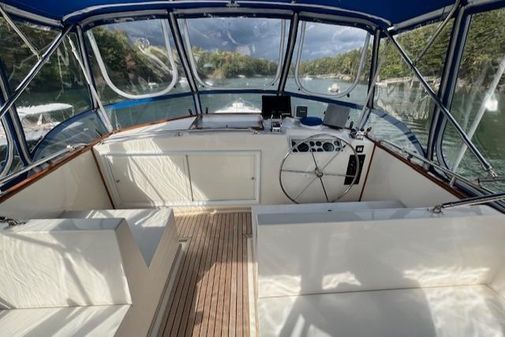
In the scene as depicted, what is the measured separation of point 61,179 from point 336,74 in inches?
116

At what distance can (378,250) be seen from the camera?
1.10m

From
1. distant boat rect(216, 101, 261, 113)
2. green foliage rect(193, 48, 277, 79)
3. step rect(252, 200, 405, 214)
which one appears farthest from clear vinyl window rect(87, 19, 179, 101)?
step rect(252, 200, 405, 214)

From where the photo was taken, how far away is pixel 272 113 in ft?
8.20

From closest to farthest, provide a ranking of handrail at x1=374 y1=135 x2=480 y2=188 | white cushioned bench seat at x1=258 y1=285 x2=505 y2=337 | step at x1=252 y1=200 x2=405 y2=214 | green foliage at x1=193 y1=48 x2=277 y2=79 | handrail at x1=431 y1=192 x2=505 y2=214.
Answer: handrail at x1=431 y1=192 x2=505 y2=214 < white cushioned bench seat at x1=258 y1=285 x2=505 y2=337 < handrail at x1=374 y1=135 x2=480 y2=188 < step at x1=252 y1=200 x2=405 y2=214 < green foliage at x1=193 y1=48 x2=277 y2=79

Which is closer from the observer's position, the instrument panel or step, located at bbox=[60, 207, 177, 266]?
step, located at bbox=[60, 207, 177, 266]

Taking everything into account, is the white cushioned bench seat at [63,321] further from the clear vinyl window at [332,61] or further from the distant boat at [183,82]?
the clear vinyl window at [332,61]

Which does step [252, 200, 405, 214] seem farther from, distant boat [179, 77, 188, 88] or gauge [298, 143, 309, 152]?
distant boat [179, 77, 188, 88]

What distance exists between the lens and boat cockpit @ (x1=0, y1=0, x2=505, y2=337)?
104cm

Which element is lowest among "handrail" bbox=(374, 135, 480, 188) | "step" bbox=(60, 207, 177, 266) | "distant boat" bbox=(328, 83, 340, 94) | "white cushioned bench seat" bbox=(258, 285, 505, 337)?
"white cushioned bench seat" bbox=(258, 285, 505, 337)

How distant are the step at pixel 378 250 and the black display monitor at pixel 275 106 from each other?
1.59 meters

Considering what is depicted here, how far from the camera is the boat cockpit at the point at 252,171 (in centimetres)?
104

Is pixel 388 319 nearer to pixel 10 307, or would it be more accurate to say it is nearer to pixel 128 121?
pixel 10 307

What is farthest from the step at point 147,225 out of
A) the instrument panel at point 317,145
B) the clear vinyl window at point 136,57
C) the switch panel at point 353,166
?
the clear vinyl window at point 136,57

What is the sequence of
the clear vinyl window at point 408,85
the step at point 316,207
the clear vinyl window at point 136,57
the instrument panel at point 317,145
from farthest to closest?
the clear vinyl window at point 136,57, the instrument panel at point 317,145, the clear vinyl window at point 408,85, the step at point 316,207
